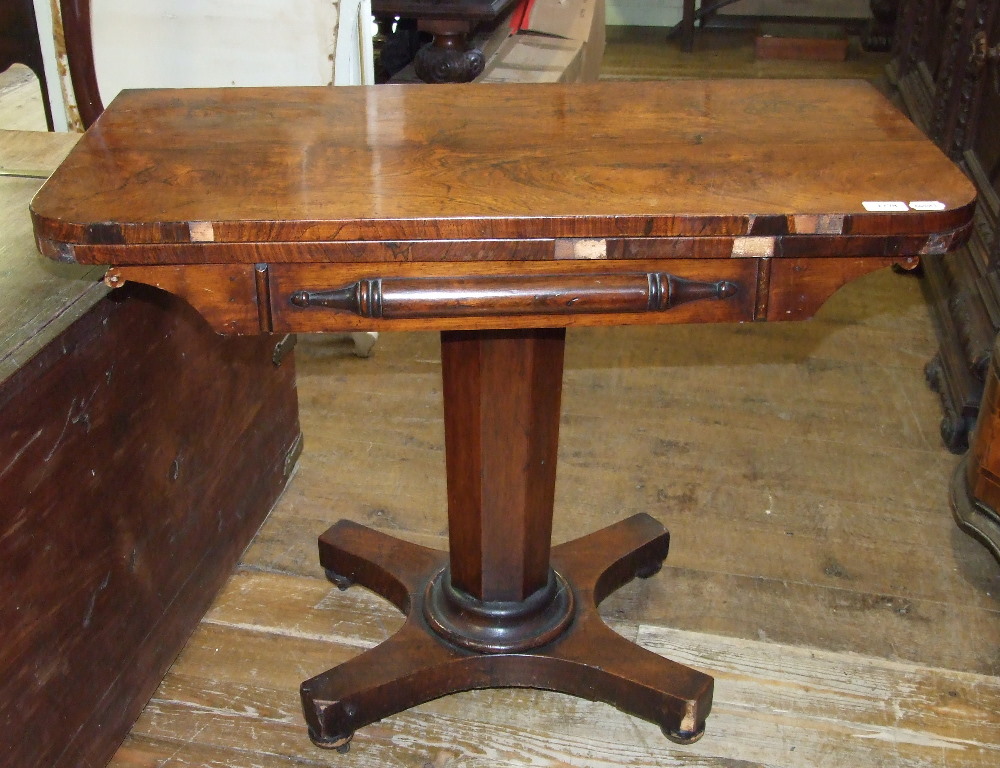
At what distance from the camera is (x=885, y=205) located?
1076 mm

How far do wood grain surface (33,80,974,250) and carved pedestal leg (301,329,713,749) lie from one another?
9.8 inches

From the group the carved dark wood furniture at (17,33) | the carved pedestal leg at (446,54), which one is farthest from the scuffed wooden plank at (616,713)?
the carved pedestal leg at (446,54)

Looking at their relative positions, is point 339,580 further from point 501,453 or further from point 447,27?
point 447,27

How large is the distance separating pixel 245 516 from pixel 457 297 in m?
0.93

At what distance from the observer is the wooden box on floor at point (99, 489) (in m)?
1.23

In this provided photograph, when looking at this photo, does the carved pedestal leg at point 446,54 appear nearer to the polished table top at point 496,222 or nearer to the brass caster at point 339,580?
the brass caster at point 339,580

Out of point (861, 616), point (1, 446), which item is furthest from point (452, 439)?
point (861, 616)

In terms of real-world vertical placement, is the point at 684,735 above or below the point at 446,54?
below

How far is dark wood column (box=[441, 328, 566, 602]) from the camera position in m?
1.36

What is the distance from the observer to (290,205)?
108cm

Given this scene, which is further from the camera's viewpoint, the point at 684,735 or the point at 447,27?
the point at 447,27

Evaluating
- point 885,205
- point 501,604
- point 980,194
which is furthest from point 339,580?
point 980,194

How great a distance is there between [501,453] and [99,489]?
0.50 meters

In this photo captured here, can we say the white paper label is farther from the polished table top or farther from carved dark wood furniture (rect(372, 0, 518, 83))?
carved dark wood furniture (rect(372, 0, 518, 83))
